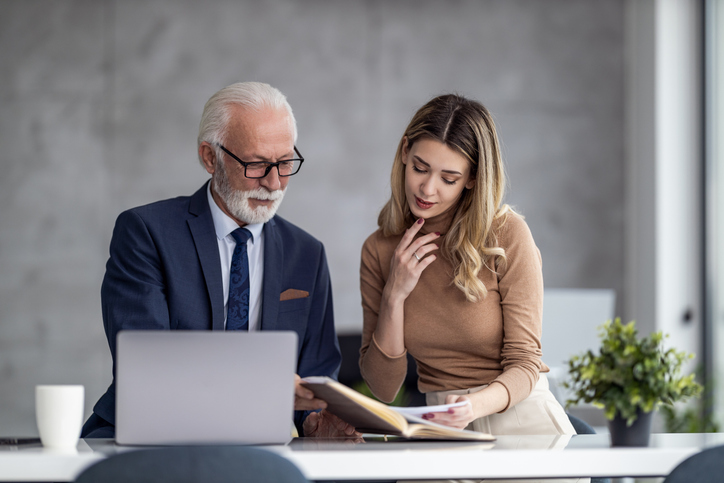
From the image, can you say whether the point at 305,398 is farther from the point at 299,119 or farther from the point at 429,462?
the point at 299,119

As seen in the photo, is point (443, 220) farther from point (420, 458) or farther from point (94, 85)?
point (94, 85)

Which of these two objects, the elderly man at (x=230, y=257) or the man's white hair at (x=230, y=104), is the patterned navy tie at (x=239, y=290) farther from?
the man's white hair at (x=230, y=104)

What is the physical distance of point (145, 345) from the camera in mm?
1163

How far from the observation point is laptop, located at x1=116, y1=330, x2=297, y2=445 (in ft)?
3.82

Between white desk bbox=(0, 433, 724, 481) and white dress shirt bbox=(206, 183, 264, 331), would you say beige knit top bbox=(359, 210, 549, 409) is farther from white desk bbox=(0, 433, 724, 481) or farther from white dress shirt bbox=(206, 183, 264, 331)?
white desk bbox=(0, 433, 724, 481)

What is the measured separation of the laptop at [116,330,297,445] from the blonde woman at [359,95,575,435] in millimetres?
682

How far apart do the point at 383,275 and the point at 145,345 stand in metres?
0.95

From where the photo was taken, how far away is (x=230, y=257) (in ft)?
6.72

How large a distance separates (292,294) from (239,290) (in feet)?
0.54

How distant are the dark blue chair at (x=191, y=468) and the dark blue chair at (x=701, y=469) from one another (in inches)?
21.5

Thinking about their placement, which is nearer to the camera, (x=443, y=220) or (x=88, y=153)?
(x=443, y=220)

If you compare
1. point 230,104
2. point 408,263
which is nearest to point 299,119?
point 230,104

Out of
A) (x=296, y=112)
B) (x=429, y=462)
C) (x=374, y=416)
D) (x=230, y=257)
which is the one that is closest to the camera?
(x=429, y=462)

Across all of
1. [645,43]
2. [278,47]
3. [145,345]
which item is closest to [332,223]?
[278,47]
